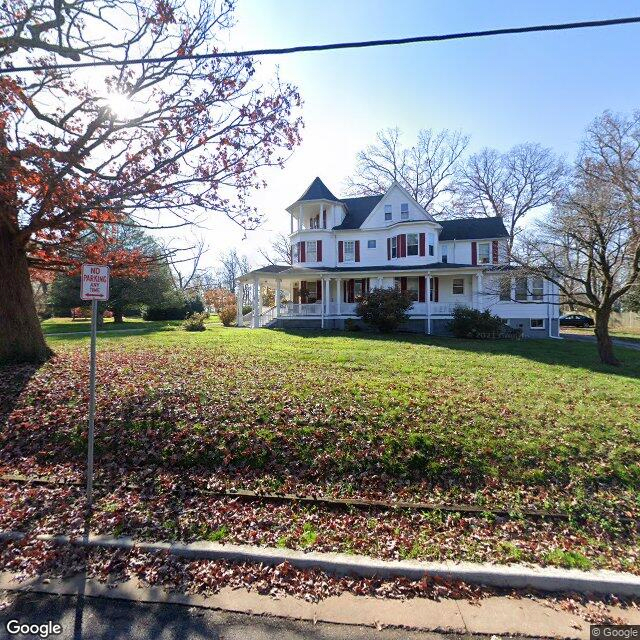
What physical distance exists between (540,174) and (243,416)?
42450 millimetres

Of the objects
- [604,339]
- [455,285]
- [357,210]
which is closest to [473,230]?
[455,285]

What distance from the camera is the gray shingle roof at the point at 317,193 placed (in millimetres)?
25156

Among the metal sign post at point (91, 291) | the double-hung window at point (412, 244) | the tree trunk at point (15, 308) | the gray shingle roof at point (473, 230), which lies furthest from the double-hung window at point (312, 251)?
the metal sign post at point (91, 291)

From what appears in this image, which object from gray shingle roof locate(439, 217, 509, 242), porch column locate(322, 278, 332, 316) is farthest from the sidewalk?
gray shingle roof locate(439, 217, 509, 242)

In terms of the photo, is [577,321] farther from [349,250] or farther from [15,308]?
[15,308]

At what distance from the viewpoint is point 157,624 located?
2.81 metres

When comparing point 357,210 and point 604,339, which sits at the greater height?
point 357,210

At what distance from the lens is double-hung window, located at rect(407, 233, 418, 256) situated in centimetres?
2312

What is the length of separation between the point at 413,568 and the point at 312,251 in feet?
74.8

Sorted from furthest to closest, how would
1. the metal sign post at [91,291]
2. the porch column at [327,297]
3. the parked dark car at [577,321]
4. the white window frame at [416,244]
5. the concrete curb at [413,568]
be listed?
the parked dark car at [577,321] < the white window frame at [416,244] < the porch column at [327,297] < the metal sign post at [91,291] < the concrete curb at [413,568]

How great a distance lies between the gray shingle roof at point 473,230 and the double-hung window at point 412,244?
2982 millimetres

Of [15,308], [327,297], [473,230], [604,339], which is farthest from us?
[473,230]

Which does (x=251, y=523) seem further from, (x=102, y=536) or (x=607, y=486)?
(x=607, y=486)

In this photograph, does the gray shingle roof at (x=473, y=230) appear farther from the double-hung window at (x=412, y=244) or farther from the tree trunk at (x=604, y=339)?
the tree trunk at (x=604, y=339)
